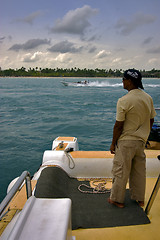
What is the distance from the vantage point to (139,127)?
88.0 inches

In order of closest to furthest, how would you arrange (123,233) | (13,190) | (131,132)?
1. (13,190)
2. (123,233)
3. (131,132)

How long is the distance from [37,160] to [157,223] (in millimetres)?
5568

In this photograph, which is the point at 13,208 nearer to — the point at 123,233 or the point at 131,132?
the point at 123,233

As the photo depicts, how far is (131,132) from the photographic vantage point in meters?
2.22

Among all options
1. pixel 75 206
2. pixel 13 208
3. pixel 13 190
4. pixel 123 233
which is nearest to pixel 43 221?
pixel 13 190

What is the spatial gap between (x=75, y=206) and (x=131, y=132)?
3.86 ft

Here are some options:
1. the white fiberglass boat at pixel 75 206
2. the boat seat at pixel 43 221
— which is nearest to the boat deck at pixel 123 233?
the white fiberglass boat at pixel 75 206

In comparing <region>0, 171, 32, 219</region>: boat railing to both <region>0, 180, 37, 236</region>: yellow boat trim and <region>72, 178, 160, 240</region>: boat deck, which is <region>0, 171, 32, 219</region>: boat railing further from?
<region>72, 178, 160, 240</region>: boat deck

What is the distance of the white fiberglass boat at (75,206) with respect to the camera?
1279mm

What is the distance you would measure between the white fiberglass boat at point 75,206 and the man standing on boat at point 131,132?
0.28 metres

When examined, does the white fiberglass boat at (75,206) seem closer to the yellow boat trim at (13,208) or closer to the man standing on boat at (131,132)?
the yellow boat trim at (13,208)

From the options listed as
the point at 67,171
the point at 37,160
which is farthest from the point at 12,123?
the point at 67,171

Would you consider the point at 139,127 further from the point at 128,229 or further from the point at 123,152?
the point at 128,229

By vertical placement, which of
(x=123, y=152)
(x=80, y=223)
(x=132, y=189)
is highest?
(x=123, y=152)
